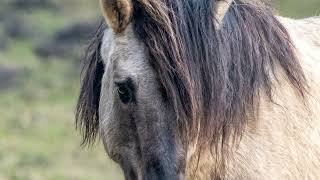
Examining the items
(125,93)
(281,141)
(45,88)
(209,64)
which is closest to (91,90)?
(125,93)

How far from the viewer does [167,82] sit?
4.23 m

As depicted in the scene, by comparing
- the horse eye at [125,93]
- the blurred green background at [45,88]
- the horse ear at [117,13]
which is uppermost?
the horse ear at [117,13]

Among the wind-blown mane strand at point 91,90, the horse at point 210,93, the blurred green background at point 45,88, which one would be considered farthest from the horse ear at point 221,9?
the blurred green background at point 45,88

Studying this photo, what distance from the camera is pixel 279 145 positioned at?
4.37m

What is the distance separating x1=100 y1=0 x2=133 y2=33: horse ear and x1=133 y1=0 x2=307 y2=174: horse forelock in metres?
0.04

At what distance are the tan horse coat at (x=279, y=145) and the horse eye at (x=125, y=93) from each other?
44cm

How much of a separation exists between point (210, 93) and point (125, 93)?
0.45m

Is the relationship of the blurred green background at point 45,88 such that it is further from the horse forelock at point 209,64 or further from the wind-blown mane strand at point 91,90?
the horse forelock at point 209,64

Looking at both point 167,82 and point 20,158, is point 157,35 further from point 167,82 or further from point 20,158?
point 20,158

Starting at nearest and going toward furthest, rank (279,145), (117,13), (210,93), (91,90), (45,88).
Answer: (210,93)
(279,145)
(117,13)
(91,90)
(45,88)

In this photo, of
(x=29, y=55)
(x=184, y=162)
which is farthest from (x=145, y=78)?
(x=29, y=55)

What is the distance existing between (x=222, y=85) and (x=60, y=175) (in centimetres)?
1169

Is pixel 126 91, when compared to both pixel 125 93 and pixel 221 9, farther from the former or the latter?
pixel 221 9

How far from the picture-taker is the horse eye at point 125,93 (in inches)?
173
